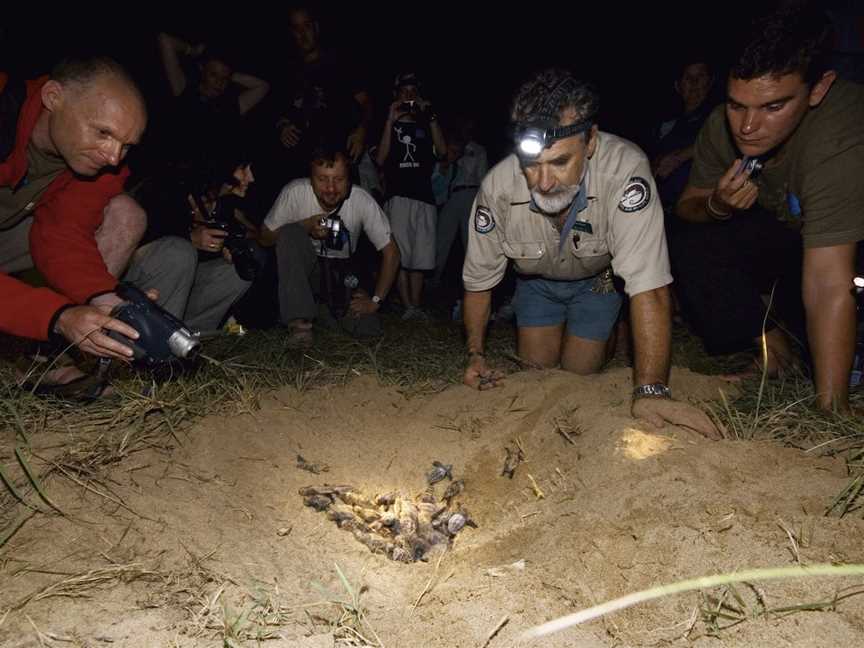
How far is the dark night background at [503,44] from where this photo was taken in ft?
24.2

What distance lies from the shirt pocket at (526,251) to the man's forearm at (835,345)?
120 cm

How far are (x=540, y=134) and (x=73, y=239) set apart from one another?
2057mm

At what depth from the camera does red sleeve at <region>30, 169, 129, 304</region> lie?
2.43 m

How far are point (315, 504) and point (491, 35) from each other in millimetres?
9338

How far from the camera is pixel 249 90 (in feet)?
14.1

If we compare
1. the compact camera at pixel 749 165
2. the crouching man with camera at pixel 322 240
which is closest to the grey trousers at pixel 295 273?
the crouching man with camera at pixel 322 240

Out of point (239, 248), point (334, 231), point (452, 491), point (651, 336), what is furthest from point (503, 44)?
point (452, 491)

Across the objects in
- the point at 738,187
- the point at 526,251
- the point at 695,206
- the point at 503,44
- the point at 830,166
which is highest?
the point at 503,44

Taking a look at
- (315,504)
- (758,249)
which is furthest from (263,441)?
(758,249)

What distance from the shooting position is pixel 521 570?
1588 mm

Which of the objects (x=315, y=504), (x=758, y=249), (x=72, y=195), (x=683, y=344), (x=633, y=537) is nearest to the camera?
(x=633, y=537)

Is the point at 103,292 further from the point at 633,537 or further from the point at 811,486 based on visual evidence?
the point at 811,486

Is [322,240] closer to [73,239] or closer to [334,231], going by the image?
[334,231]

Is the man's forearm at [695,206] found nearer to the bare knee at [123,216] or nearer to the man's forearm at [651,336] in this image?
the man's forearm at [651,336]
